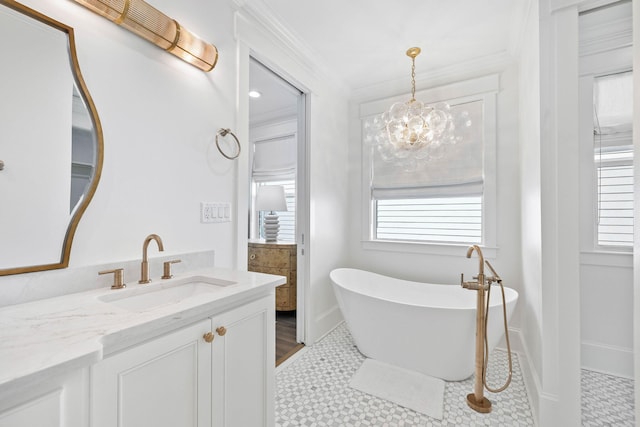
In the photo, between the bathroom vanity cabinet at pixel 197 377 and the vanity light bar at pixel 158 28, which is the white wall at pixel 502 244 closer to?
the bathroom vanity cabinet at pixel 197 377

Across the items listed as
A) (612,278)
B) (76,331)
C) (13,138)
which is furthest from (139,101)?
(612,278)

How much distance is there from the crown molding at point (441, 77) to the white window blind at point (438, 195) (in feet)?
0.95

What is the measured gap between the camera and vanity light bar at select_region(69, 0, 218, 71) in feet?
3.76

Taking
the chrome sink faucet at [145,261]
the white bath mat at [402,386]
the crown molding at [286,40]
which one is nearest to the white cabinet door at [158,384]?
the chrome sink faucet at [145,261]

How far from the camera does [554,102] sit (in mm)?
1508

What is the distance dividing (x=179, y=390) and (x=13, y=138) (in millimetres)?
1003

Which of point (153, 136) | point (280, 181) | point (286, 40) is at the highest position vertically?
point (286, 40)

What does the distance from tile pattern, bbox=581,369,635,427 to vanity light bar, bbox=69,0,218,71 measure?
3000mm

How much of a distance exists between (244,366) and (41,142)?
3.67 feet

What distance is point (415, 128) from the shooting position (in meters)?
2.26

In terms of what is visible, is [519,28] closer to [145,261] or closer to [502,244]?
[502,244]

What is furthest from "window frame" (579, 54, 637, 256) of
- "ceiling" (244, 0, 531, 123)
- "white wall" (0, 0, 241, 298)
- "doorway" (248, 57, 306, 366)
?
"white wall" (0, 0, 241, 298)

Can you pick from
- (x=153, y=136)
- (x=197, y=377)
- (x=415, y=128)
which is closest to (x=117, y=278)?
(x=197, y=377)

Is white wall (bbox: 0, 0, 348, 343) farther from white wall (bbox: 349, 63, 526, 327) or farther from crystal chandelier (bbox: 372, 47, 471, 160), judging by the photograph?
white wall (bbox: 349, 63, 526, 327)
